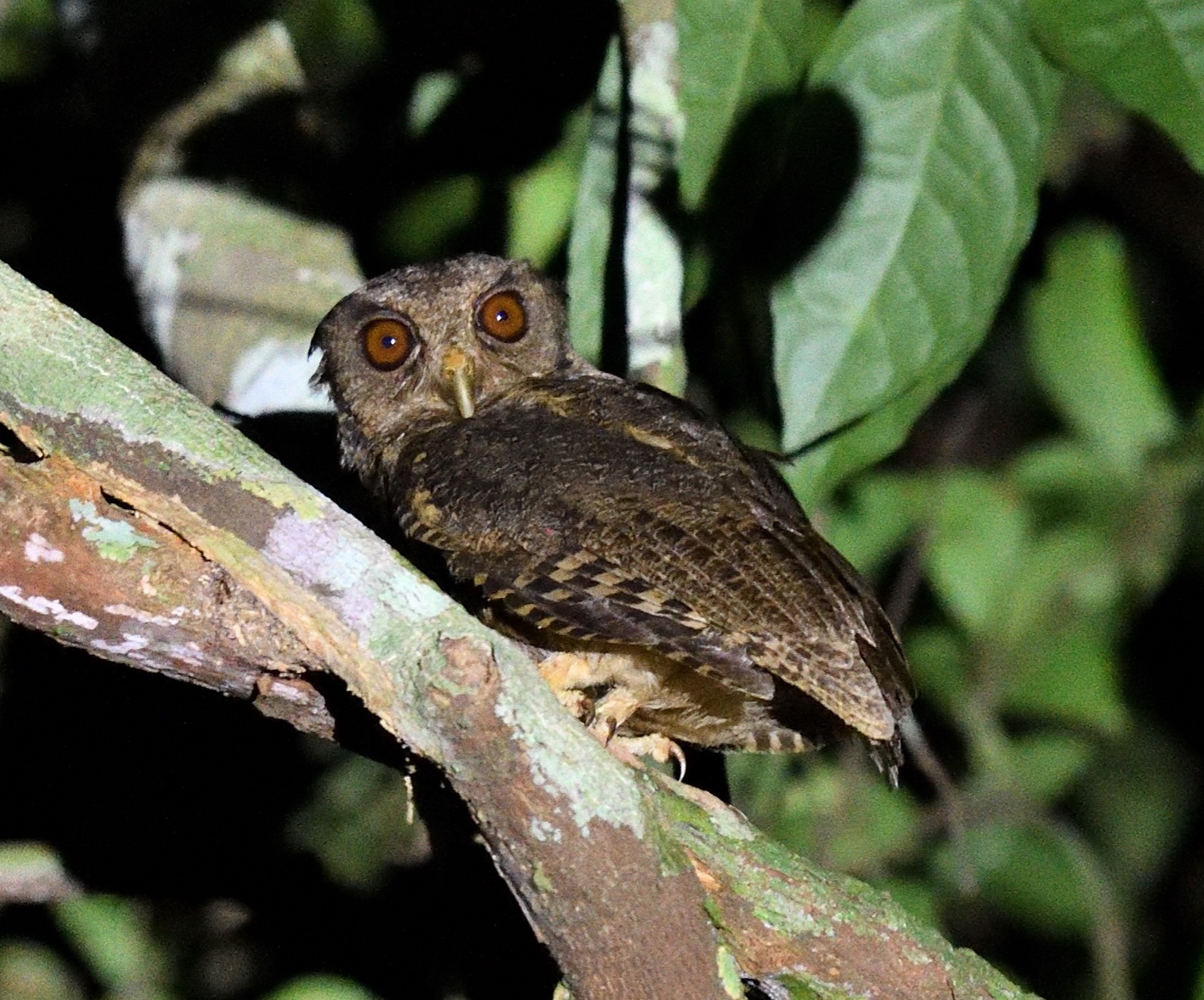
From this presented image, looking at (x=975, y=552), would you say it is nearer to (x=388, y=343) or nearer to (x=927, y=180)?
(x=388, y=343)

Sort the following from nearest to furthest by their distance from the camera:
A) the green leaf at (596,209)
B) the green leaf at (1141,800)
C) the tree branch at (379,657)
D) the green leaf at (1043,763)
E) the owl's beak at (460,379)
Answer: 1. the tree branch at (379,657)
2. the green leaf at (596,209)
3. the owl's beak at (460,379)
4. the green leaf at (1043,763)
5. the green leaf at (1141,800)

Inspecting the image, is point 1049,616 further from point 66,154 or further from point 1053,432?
point 66,154

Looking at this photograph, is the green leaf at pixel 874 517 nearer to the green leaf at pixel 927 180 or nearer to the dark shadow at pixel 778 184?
the dark shadow at pixel 778 184

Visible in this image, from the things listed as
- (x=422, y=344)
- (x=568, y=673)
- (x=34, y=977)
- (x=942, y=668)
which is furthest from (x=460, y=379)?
(x=942, y=668)

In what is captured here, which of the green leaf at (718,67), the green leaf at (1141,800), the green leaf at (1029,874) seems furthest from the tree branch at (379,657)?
the green leaf at (1141,800)

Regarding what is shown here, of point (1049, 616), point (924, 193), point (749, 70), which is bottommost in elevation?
point (1049, 616)

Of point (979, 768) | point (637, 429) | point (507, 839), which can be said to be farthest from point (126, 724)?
point (979, 768)
